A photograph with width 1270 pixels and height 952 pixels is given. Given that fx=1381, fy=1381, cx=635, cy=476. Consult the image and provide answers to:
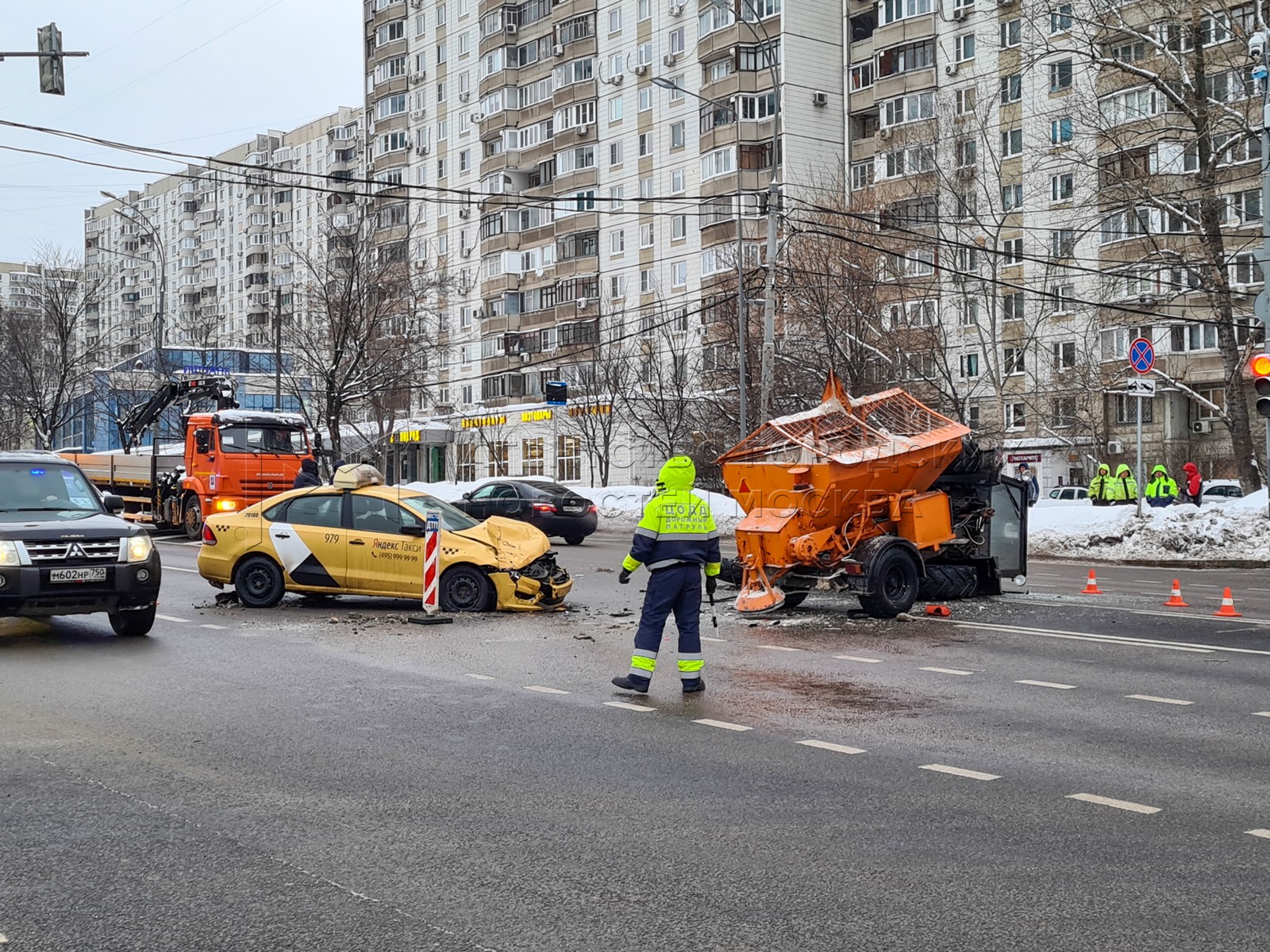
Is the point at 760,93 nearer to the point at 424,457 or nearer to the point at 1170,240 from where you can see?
the point at 1170,240

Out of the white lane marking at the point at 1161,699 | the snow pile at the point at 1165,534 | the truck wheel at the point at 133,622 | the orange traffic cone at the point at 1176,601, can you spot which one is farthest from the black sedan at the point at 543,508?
the white lane marking at the point at 1161,699

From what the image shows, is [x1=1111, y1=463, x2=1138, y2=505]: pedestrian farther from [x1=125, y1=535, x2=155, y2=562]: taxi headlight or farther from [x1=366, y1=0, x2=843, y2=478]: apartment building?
[x1=125, y1=535, x2=155, y2=562]: taxi headlight

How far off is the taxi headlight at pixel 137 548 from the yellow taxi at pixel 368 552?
9.49 ft

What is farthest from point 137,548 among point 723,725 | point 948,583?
point 948,583

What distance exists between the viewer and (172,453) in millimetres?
32656

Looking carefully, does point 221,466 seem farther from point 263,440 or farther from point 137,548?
point 137,548

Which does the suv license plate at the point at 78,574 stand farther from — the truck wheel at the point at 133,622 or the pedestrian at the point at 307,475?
the pedestrian at the point at 307,475

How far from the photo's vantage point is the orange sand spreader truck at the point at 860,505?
15.2 metres

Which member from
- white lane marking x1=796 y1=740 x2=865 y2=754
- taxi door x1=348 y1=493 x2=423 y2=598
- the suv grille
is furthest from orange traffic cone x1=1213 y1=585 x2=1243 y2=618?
the suv grille

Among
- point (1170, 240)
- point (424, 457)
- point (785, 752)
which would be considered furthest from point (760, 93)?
point (785, 752)

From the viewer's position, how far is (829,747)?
7910 mm

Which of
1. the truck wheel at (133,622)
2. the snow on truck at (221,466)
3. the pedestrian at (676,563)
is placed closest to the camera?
the pedestrian at (676,563)

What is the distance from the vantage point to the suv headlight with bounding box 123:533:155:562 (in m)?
12.9

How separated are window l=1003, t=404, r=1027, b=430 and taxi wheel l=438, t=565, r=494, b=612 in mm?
39502
